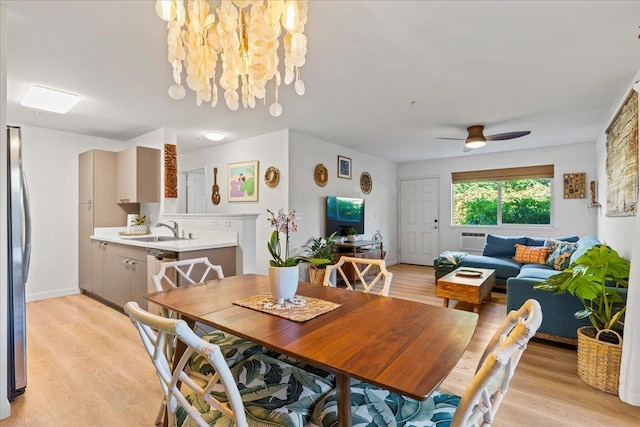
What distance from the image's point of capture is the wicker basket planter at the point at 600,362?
200 cm

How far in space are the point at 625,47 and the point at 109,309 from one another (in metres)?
5.36

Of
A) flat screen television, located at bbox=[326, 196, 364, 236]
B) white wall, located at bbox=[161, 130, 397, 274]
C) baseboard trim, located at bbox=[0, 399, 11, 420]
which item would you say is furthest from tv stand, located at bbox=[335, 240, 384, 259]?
baseboard trim, located at bbox=[0, 399, 11, 420]

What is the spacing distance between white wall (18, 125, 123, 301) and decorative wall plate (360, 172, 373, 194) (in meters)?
4.36

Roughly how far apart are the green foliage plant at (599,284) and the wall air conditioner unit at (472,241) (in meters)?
3.75

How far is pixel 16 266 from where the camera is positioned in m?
1.95

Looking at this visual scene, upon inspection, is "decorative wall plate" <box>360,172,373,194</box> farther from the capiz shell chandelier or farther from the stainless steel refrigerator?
the stainless steel refrigerator

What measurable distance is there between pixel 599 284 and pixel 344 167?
379cm

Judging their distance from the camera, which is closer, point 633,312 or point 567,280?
point 633,312

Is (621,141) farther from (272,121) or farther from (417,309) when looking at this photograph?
(272,121)

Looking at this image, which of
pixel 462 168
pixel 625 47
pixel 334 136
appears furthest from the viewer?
pixel 462 168

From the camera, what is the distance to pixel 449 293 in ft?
A: 11.3

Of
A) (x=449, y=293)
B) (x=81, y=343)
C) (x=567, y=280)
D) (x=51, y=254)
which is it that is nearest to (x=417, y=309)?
(x=567, y=280)

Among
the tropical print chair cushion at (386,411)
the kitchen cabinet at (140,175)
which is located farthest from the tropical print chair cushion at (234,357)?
the kitchen cabinet at (140,175)

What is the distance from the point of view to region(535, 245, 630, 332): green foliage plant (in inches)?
83.0
